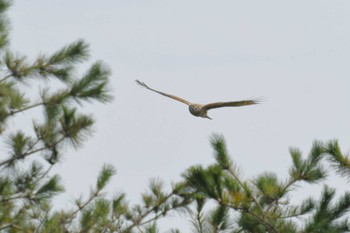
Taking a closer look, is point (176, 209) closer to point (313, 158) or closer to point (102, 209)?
point (102, 209)

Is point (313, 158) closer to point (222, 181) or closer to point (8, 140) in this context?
point (222, 181)

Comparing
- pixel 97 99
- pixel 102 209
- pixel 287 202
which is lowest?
pixel 287 202

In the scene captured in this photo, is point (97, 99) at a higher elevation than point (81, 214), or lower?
higher

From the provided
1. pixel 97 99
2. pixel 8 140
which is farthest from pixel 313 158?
pixel 8 140

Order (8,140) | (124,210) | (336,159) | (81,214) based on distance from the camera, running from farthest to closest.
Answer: (124,210) < (81,214) < (8,140) < (336,159)

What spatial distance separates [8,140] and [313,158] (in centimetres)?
254

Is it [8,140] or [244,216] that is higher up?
[8,140]

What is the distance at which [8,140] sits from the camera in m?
8.96

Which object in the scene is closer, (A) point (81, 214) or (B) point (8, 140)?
(B) point (8, 140)

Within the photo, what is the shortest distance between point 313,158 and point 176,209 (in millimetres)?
2145

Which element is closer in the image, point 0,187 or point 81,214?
point 0,187

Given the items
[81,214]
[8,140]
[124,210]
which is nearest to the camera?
[8,140]

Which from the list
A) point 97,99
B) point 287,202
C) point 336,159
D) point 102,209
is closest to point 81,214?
point 102,209

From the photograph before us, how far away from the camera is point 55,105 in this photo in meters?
9.12
